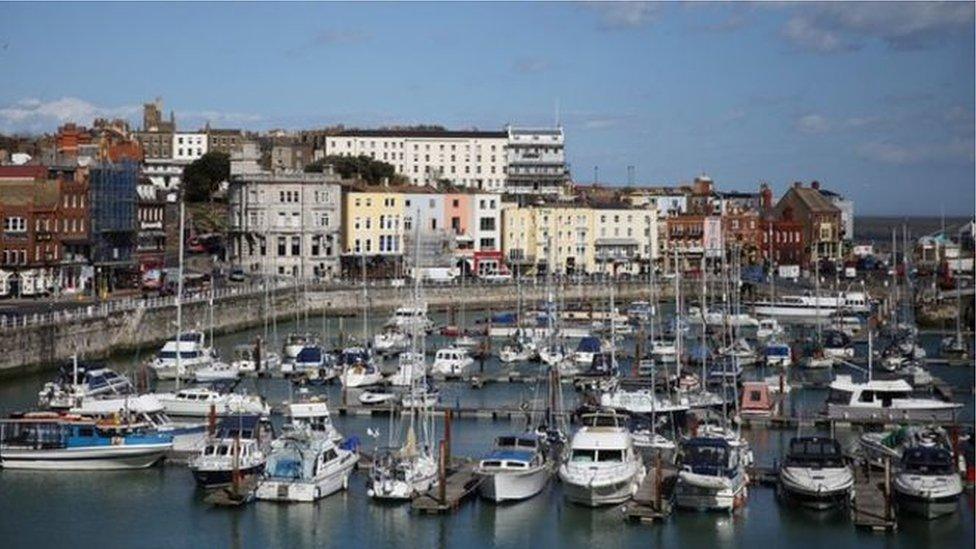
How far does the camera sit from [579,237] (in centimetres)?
8638

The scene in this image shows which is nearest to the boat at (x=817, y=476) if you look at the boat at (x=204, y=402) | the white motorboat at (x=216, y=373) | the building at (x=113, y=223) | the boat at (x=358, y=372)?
the boat at (x=204, y=402)

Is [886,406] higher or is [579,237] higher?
[579,237]

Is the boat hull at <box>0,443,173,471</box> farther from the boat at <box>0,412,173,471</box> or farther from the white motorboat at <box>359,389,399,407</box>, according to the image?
the white motorboat at <box>359,389,399,407</box>

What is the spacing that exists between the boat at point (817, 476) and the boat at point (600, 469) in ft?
8.18

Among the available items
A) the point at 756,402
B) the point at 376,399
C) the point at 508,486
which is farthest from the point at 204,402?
the point at 756,402

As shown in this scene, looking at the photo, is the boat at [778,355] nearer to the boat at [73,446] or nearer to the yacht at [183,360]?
the yacht at [183,360]

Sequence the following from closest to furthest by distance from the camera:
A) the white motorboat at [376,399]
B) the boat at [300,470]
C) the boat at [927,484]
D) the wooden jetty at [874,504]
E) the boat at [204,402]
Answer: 1. the wooden jetty at [874,504]
2. the boat at [927,484]
3. the boat at [300,470]
4. the boat at [204,402]
5. the white motorboat at [376,399]

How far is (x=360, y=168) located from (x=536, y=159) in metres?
15.4

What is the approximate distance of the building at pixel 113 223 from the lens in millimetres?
64750

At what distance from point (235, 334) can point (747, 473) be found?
34.1 m

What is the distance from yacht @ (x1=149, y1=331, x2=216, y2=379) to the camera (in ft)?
142

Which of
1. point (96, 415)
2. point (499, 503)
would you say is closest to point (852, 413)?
point (499, 503)

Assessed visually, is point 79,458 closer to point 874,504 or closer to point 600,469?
point 600,469

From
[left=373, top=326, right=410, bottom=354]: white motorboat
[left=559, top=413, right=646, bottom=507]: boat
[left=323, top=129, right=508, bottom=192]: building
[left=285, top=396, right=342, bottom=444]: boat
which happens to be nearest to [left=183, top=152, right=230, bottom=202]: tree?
[left=323, top=129, right=508, bottom=192]: building
